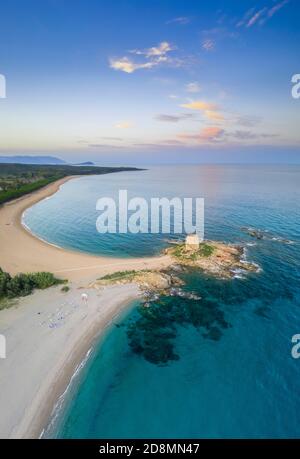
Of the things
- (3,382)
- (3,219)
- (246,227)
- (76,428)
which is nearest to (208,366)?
(76,428)

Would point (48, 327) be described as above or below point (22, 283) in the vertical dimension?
below

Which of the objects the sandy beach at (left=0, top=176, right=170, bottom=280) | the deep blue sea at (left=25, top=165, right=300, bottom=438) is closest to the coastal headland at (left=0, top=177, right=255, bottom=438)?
the sandy beach at (left=0, top=176, right=170, bottom=280)

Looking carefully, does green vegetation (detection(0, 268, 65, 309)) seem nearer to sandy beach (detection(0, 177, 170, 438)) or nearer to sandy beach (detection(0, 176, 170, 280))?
sandy beach (detection(0, 177, 170, 438))

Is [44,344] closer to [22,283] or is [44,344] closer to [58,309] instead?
[58,309]

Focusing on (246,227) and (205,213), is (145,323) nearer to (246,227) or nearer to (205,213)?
(246,227)

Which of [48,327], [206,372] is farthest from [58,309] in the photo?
[206,372]

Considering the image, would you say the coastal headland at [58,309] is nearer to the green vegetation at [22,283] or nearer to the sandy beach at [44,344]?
the sandy beach at [44,344]

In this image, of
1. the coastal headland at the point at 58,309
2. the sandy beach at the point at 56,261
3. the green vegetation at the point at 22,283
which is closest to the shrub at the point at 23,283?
the green vegetation at the point at 22,283
